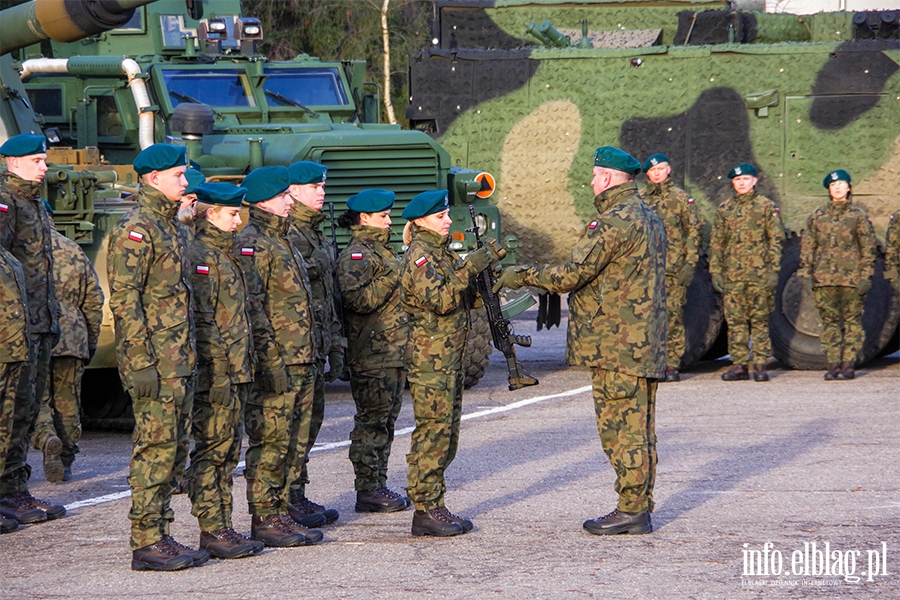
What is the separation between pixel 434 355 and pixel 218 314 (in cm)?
103

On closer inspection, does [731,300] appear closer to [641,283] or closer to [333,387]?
[333,387]

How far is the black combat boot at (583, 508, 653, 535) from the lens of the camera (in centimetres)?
651

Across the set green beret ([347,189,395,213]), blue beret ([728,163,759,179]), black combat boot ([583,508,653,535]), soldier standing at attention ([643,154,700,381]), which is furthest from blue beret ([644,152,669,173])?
black combat boot ([583,508,653,535])

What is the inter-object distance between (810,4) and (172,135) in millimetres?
7382

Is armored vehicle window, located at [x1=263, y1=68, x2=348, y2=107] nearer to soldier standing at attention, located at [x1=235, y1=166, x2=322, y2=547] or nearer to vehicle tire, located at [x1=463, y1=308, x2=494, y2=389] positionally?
vehicle tire, located at [x1=463, y1=308, x2=494, y2=389]

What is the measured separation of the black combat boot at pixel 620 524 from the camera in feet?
21.4

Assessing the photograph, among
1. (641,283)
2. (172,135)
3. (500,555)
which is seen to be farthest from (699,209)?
(500,555)

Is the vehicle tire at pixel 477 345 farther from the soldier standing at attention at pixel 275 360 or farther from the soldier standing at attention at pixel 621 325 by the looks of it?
the soldier standing at attention at pixel 275 360

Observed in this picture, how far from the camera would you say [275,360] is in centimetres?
646

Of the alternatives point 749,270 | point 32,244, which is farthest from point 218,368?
point 749,270

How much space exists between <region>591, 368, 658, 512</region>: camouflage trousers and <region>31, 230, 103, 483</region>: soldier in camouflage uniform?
3.23 meters

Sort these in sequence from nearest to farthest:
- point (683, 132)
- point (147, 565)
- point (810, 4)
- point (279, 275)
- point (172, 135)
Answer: point (147, 565) → point (279, 275) → point (172, 135) → point (683, 132) → point (810, 4)

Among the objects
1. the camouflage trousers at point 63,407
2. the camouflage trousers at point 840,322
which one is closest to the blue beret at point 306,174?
the camouflage trousers at point 63,407

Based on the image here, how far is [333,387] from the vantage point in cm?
1220
